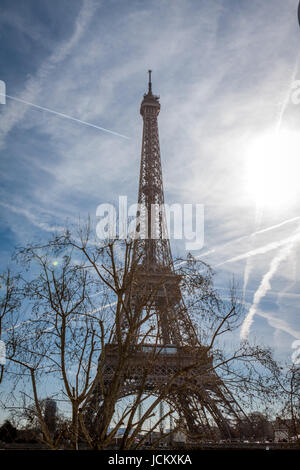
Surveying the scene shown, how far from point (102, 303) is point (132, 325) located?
136 cm

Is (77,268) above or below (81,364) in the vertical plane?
above
